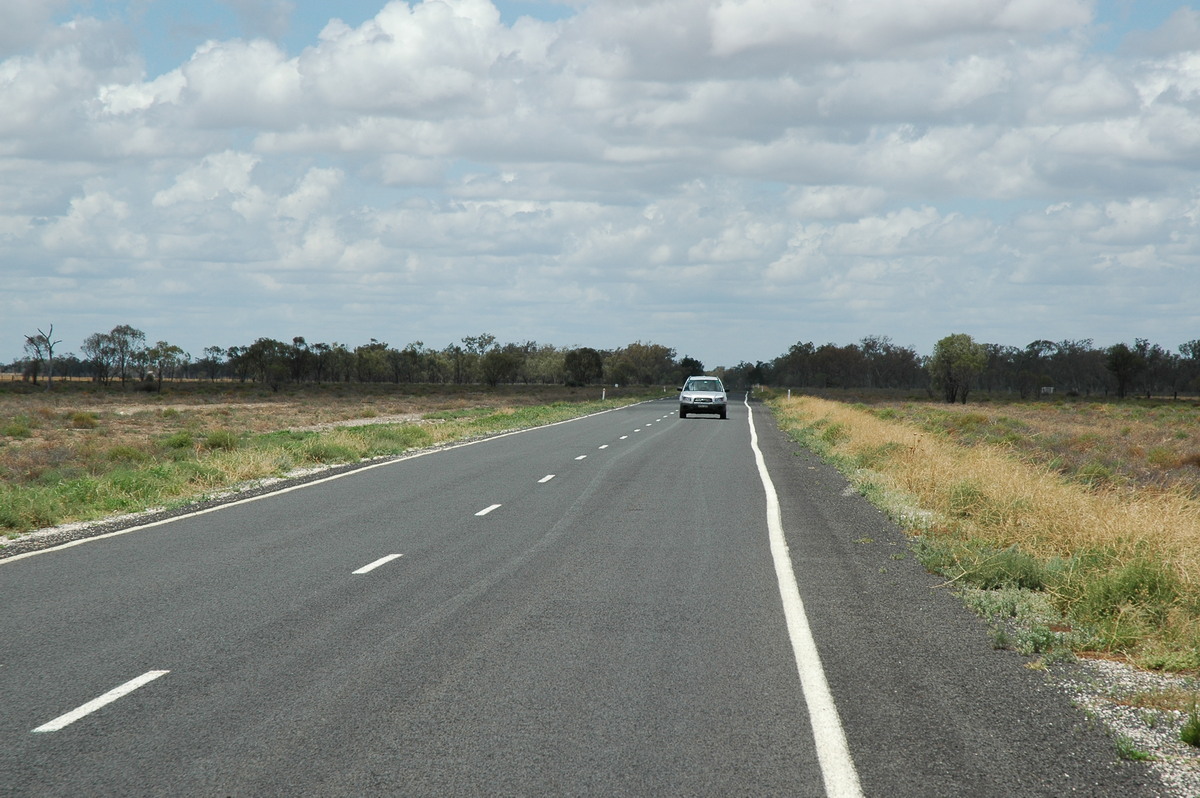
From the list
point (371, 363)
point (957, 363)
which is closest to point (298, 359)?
point (371, 363)

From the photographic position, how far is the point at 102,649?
689 cm

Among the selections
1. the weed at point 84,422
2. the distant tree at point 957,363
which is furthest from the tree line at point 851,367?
the weed at point 84,422

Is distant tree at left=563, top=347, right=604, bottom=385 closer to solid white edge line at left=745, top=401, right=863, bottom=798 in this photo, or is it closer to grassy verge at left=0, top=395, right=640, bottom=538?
grassy verge at left=0, top=395, right=640, bottom=538

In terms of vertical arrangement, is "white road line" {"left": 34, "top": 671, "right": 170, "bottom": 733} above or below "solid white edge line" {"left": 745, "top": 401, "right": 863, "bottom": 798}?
above

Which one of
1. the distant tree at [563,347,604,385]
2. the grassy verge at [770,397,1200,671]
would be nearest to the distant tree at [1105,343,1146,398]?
the distant tree at [563,347,604,385]

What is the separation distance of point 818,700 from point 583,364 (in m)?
177

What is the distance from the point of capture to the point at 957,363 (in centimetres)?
11038

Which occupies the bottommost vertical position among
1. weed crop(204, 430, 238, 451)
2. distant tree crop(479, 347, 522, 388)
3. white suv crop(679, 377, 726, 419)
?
weed crop(204, 430, 238, 451)

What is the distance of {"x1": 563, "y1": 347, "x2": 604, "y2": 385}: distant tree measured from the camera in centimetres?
18250

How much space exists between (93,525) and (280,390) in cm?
11599

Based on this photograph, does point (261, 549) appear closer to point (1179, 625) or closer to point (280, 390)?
point (1179, 625)

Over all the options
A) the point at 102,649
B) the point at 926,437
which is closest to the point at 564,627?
the point at 102,649

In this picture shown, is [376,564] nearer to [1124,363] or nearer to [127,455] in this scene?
[127,455]

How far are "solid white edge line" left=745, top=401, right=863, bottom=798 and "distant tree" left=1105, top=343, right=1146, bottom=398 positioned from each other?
13730 cm
